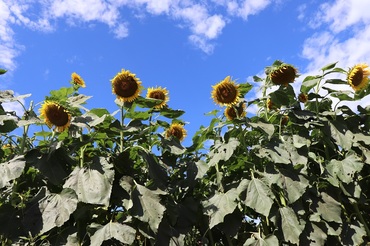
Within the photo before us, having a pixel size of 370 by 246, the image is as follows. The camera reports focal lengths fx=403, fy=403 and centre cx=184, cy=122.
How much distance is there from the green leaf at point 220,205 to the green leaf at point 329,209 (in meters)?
0.49

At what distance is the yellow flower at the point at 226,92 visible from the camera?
241 cm

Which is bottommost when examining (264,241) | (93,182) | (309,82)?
(264,241)

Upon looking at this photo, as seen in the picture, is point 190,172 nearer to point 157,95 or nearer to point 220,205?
point 220,205

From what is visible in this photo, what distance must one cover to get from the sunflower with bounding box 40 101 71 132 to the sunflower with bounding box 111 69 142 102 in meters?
0.32

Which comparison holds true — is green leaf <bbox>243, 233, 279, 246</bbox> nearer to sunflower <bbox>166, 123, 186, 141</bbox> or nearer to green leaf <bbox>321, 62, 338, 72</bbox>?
sunflower <bbox>166, 123, 186, 141</bbox>

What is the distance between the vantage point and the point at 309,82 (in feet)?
8.38

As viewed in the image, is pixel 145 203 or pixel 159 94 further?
pixel 159 94

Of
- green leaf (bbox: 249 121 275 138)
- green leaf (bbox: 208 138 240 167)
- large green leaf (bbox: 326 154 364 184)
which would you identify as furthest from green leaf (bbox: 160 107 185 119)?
large green leaf (bbox: 326 154 364 184)

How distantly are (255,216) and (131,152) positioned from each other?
904mm

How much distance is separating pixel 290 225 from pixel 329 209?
0.31m

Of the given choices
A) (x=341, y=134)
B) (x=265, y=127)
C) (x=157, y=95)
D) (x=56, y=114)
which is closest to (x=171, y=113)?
(x=157, y=95)

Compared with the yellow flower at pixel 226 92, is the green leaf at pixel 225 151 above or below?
below

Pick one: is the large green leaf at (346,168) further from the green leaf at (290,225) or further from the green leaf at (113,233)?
the green leaf at (113,233)

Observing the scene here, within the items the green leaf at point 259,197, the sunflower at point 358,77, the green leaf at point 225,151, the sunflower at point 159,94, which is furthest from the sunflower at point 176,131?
the sunflower at point 358,77
